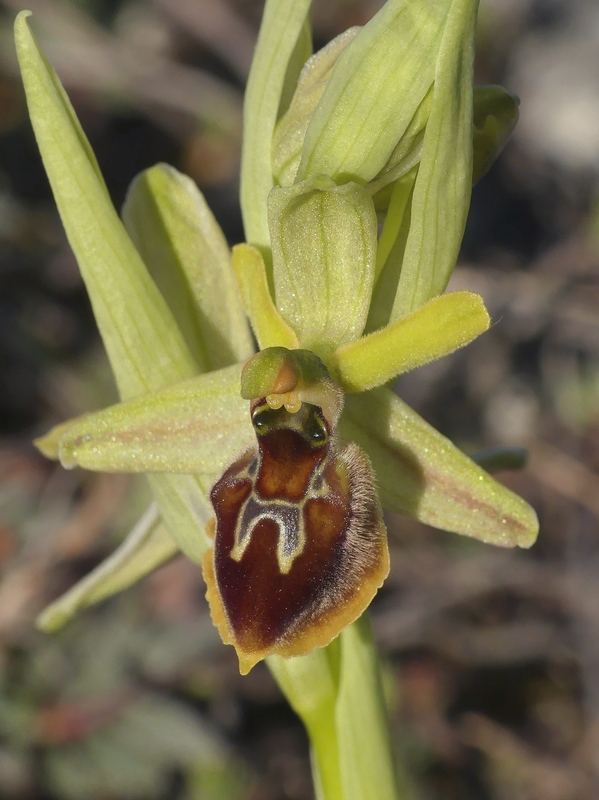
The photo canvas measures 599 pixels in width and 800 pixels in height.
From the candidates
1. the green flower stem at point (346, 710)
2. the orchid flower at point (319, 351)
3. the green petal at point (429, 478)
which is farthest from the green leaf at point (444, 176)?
the green flower stem at point (346, 710)

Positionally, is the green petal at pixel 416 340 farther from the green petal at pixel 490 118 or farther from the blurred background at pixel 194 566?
the blurred background at pixel 194 566

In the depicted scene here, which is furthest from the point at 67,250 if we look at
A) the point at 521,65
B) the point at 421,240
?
the point at 421,240

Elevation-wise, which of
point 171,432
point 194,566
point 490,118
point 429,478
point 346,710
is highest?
point 490,118

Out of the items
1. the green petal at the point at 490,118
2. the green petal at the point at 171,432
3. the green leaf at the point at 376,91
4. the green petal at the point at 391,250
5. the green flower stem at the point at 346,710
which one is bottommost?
the green flower stem at the point at 346,710

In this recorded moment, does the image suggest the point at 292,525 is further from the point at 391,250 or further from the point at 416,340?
the point at 391,250

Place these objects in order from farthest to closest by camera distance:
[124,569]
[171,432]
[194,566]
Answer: [194,566] < [124,569] < [171,432]

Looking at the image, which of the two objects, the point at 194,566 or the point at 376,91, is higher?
the point at 376,91

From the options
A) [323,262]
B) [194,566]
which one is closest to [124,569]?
[323,262]

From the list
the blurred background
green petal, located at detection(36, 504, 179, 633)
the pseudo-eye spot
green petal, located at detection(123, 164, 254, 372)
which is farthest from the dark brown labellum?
the blurred background
